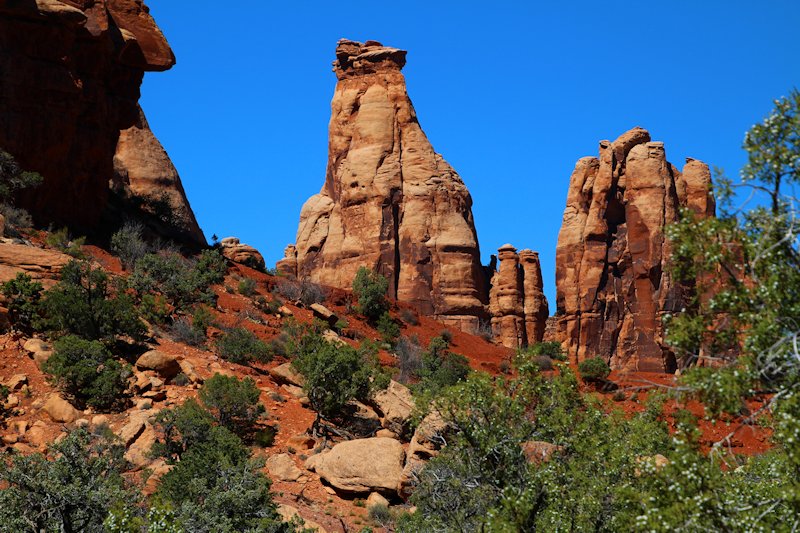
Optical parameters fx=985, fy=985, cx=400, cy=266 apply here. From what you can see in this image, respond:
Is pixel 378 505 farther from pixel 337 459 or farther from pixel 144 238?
pixel 144 238

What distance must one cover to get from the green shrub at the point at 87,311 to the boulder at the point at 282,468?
6.33 metres

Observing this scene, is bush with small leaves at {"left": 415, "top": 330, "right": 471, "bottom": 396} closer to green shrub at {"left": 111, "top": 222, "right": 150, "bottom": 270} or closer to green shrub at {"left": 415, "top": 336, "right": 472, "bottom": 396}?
green shrub at {"left": 415, "top": 336, "right": 472, "bottom": 396}

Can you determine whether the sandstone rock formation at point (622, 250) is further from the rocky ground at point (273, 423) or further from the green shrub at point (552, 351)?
the rocky ground at point (273, 423)

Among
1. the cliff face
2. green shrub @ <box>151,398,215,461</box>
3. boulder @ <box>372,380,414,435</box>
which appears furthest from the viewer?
the cliff face

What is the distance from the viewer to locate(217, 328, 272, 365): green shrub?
29625 mm

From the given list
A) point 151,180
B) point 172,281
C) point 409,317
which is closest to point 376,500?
point 172,281

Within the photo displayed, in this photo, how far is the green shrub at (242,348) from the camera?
29625mm

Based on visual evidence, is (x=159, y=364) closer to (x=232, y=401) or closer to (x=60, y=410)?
(x=232, y=401)

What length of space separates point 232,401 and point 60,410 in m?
4.03

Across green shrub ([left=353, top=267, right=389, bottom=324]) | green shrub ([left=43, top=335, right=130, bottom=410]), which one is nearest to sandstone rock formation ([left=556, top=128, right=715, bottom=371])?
green shrub ([left=353, top=267, right=389, bottom=324])

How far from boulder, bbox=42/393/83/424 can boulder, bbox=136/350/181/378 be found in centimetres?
282

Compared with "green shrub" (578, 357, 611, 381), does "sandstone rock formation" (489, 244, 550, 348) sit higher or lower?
higher

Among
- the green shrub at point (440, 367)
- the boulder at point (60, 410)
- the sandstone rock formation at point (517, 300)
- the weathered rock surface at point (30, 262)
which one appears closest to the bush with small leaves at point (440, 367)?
the green shrub at point (440, 367)

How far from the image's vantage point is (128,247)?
121ft
